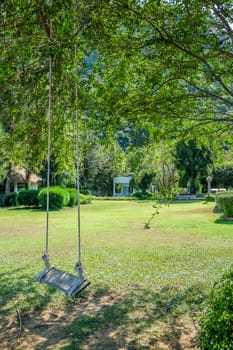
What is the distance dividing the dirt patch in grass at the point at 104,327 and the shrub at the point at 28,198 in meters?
18.5

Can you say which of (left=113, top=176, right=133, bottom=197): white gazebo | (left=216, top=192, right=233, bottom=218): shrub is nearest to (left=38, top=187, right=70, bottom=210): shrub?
(left=216, top=192, right=233, bottom=218): shrub

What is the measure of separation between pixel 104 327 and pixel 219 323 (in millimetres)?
1819

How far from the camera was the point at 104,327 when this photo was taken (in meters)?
3.94

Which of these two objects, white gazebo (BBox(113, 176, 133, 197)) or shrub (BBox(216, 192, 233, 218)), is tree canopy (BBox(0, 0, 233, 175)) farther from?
white gazebo (BBox(113, 176, 133, 197))

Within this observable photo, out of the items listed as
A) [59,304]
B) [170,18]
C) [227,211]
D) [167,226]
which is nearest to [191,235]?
[167,226]

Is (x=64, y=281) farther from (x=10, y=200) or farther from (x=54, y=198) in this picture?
(x=10, y=200)

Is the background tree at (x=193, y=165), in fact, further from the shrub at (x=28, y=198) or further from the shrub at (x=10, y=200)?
the shrub at (x=28, y=198)

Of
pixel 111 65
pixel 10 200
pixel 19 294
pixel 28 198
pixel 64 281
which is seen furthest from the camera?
pixel 10 200

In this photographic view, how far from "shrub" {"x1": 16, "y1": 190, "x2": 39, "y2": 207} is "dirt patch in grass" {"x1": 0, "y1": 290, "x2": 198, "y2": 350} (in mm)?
18459

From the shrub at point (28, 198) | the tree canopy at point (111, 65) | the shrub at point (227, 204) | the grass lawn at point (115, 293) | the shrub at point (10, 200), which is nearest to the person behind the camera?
the tree canopy at point (111, 65)

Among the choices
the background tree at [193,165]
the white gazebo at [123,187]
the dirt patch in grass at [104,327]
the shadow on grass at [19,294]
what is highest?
the background tree at [193,165]

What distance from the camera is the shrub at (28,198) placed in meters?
22.8

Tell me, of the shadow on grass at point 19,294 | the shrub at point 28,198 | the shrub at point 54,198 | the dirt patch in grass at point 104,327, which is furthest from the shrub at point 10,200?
the dirt patch in grass at point 104,327

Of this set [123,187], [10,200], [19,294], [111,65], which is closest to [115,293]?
[19,294]
